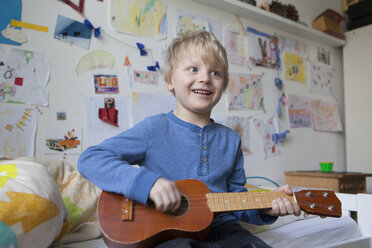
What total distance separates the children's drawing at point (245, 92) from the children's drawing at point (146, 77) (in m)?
0.49

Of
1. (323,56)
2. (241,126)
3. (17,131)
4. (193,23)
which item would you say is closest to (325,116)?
(323,56)

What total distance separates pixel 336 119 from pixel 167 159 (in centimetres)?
203

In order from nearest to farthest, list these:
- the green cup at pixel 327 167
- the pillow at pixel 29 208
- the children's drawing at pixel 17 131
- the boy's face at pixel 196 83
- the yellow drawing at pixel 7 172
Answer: the pillow at pixel 29 208, the yellow drawing at pixel 7 172, the boy's face at pixel 196 83, the children's drawing at pixel 17 131, the green cup at pixel 327 167

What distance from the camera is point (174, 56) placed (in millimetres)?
985

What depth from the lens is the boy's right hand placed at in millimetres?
651

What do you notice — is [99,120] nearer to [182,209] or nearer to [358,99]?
[182,209]

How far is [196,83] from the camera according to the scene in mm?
907

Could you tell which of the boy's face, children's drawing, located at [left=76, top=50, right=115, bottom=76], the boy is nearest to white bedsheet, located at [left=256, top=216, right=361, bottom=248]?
the boy

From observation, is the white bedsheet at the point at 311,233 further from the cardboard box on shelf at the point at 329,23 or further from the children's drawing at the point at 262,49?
the cardboard box on shelf at the point at 329,23

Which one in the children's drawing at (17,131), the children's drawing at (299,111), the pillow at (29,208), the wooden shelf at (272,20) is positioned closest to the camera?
the pillow at (29,208)

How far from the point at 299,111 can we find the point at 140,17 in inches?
52.0

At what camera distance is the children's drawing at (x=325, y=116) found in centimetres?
228

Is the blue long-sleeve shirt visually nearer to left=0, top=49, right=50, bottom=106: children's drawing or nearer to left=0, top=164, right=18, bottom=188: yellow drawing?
left=0, top=164, right=18, bottom=188: yellow drawing

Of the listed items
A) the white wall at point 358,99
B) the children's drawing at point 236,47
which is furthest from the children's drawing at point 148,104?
the white wall at point 358,99
